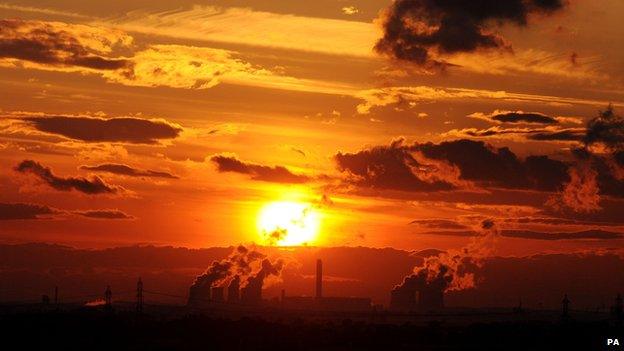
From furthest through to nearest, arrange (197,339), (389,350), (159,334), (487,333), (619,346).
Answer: (487,333) → (159,334) → (197,339) → (619,346) → (389,350)

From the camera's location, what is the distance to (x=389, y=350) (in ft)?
436

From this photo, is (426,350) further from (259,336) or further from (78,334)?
(78,334)

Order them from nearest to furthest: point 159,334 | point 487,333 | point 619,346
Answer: point 619,346, point 159,334, point 487,333

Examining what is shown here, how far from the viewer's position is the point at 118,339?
148625 millimetres

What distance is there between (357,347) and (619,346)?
3620 cm

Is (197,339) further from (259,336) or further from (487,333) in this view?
(487,333)

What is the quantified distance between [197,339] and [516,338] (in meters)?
53.3

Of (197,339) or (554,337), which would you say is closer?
(197,339)

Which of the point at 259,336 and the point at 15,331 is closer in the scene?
the point at 259,336

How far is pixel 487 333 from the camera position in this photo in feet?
611

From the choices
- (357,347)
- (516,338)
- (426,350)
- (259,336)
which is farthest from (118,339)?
(516,338)

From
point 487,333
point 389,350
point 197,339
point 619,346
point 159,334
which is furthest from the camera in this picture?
point 487,333

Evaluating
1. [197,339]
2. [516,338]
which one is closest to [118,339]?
[197,339]

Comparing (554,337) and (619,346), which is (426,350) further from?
(554,337)
